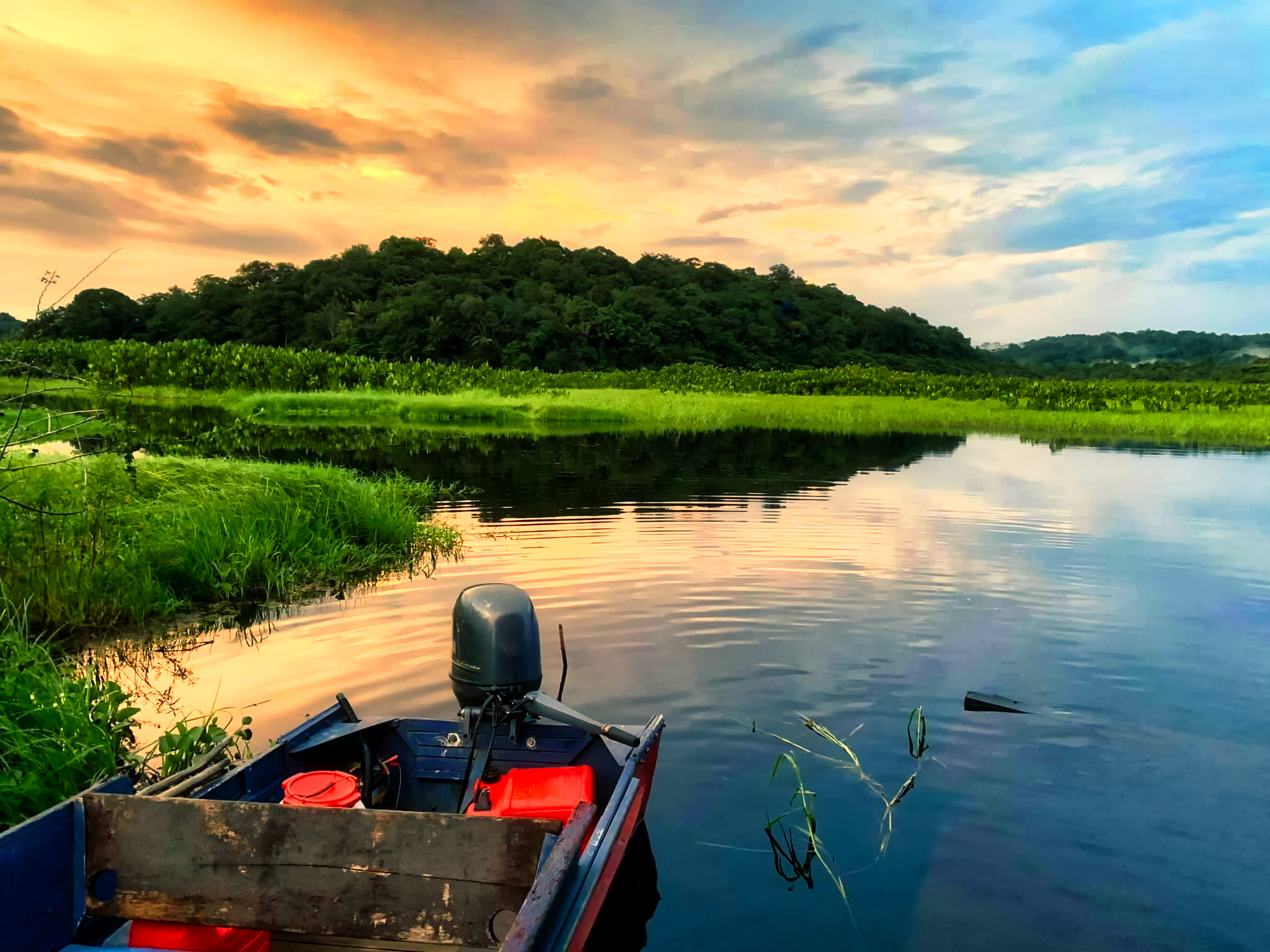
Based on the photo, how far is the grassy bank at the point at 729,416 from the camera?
134ft

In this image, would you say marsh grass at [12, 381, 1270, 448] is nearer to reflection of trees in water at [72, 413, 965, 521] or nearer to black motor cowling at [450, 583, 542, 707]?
reflection of trees in water at [72, 413, 965, 521]

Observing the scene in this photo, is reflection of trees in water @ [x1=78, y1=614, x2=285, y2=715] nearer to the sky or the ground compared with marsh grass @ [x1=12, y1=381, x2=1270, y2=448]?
nearer to the ground

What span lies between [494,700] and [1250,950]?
4541mm

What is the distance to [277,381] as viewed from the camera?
167 ft

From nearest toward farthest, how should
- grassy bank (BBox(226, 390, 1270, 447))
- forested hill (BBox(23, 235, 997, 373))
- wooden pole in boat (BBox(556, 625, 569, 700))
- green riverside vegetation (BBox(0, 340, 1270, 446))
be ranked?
wooden pole in boat (BBox(556, 625, 569, 700)) → grassy bank (BBox(226, 390, 1270, 447)) → green riverside vegetation (BBox(0, 340, 1270, 446)) → forested hill (BBox(23, 235, 997, 373))

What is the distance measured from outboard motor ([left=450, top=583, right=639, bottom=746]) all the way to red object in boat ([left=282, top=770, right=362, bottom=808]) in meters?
0.92

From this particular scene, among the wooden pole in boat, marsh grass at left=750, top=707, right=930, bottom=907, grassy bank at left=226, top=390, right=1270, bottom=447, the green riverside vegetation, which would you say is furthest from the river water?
the green riverside vegetation

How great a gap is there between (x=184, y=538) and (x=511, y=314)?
87.5 metres

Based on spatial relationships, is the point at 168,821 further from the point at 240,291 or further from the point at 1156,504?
the point at 240,291

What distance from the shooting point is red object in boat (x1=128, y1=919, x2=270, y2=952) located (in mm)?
3824

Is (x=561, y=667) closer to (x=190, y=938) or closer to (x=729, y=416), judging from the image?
(x=190, y=938)

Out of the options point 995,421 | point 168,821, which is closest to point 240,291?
point 995,421

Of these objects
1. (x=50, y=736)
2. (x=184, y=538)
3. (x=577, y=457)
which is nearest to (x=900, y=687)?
(x=50, y=736)

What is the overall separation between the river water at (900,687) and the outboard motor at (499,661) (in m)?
1.30
